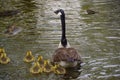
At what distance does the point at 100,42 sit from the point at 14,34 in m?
2.95

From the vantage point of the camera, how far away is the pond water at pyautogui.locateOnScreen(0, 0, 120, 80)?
8.88 meters

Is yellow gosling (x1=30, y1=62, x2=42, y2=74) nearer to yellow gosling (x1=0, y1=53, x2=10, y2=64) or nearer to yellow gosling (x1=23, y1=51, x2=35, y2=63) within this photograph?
yellow gosling (x1=23, y1=51, x2=35, y2=63)

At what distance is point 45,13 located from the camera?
15180mm

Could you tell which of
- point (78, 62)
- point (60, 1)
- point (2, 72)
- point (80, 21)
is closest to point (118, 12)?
point (80, 21)

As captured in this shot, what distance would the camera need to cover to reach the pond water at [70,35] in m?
8.88

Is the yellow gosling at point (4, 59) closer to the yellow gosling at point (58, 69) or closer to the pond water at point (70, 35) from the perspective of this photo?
the pond water at point (70, 35)

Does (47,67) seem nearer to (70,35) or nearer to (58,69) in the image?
(58,69)

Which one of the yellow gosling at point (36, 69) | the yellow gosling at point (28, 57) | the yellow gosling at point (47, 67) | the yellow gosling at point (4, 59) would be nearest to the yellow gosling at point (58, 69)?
the yellow gosling at point (47, 67)

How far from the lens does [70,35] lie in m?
11.8

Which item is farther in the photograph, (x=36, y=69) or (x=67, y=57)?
(x=67, y=57)

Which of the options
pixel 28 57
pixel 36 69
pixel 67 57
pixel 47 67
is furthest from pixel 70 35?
pixel 36 69

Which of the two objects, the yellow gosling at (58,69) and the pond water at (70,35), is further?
the pond water at (70,35)

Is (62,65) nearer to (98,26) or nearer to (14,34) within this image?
(14,34)

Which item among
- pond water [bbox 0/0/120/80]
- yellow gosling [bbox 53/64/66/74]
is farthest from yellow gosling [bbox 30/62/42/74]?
yellow gosling [bbox 53/64/66/74]
